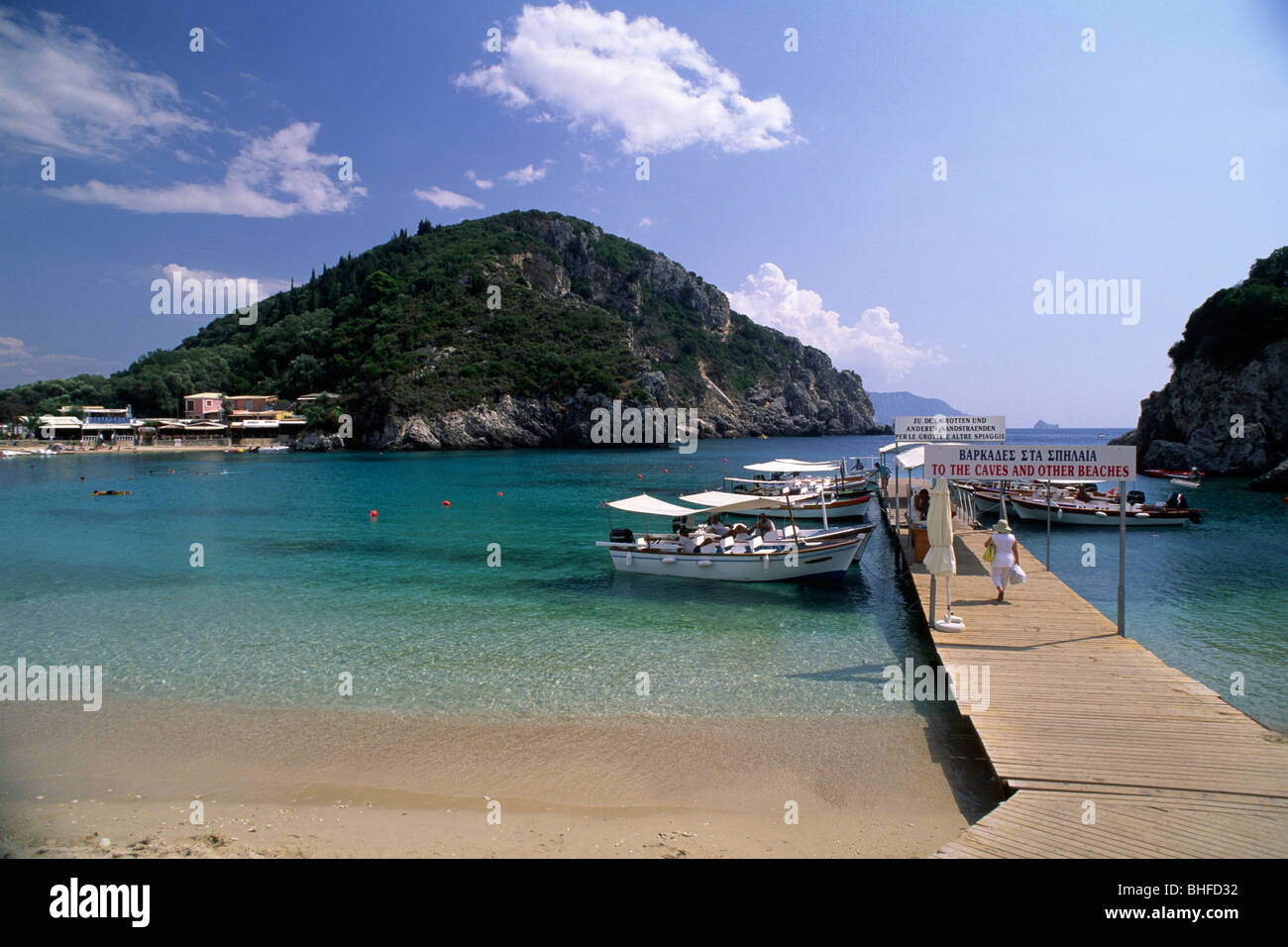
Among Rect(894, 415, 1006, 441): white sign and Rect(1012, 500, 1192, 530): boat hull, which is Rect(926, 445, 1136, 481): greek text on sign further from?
Rect(1012, 500, 1192, 530): boat hull

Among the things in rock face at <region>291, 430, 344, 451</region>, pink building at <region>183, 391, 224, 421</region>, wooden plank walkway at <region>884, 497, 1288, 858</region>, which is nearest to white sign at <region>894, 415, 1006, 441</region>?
wooden plank walkway at <region>884, 497, 1288, 858</region>

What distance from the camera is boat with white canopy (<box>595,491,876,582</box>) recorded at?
Result: 18969 mm

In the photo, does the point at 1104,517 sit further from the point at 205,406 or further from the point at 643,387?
the point at 205,406

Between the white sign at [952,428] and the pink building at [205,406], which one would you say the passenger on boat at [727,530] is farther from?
the pink building at [205,406]

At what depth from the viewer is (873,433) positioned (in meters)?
189

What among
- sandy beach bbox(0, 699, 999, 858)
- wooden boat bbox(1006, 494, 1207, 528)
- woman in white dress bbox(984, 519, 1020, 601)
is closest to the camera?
sandy beach bbox(0, 699, 999, 858)

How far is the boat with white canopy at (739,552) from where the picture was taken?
19.0 meters

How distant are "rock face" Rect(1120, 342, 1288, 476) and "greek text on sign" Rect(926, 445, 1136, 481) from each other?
55657 millimetres

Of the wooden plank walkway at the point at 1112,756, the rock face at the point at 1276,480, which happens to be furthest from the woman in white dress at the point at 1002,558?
the rock face at the point at 1276,480

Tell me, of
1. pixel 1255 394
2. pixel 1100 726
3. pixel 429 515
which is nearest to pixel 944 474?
pixel 1100 726

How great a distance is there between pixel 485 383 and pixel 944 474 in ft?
327

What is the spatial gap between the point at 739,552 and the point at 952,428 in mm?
7073

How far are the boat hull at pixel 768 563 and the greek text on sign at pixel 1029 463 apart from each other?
642 centimetres

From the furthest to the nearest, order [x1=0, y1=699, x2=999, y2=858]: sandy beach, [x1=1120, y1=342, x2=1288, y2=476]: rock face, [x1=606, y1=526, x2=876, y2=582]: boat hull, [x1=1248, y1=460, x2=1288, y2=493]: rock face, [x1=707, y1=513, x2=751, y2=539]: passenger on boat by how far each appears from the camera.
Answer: [x1=1120, y1=342, x2=1288, y2=476]: rock face < [x1=1248, y1=460, x2=1288, y2=493]: rock face < [x1=707, y1=513, x2=751, y2=539]: passenger on boat < [x1=606, y1=526, x2=876, y2=582]: boat hull < [x1=0, y1=699, x2=999, y2=858]: sandy beach
